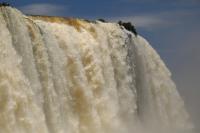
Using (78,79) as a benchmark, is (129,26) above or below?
above

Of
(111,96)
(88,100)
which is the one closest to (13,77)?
(88,100)

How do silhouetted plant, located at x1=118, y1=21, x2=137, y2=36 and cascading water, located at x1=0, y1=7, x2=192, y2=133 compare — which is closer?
cascading water, located at x1=0, y1=7, x2=192, y2=133

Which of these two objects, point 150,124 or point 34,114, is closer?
point 34,114

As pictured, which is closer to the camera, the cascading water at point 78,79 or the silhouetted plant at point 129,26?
the cascading water at point 78,79

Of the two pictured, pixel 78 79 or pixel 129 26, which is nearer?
pixel 78 79

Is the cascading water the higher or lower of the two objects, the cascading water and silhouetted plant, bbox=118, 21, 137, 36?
the lower

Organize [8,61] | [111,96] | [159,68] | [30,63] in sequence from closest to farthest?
[8,61]
[30,63]
[111,96]
[159,68]

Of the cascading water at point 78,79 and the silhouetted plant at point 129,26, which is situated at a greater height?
the silhouetted plant at point 129,26

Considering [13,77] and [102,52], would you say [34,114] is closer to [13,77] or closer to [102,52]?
[13,77]
